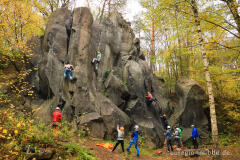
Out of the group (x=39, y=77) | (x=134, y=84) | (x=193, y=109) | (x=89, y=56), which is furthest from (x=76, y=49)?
(x=193, y=109)

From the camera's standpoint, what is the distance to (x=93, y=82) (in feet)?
47.2

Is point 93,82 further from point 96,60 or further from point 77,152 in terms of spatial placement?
point 77,152

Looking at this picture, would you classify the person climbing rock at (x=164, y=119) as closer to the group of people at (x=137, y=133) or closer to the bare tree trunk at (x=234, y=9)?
the group of people at (x=137, y=133)

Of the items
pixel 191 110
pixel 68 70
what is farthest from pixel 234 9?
pixel 191 110

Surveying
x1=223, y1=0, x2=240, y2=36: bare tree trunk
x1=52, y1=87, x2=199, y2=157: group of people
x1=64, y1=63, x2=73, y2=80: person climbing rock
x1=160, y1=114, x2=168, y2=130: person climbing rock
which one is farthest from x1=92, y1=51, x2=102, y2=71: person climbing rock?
x1=223, y1=0, x2=240, y2=36: bare tree trunk

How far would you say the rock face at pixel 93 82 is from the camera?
12.6m

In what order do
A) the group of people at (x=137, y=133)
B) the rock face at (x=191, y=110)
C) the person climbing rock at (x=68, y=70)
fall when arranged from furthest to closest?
the rock face at (x=191, y=110)
the person climbing rock at (x=68, y=70)
the group of people at (x=137, y=133)

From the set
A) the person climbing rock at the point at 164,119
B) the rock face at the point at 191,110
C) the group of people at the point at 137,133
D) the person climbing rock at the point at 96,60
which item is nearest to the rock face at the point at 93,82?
the rock face at the point at 191,110

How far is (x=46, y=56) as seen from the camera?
1454 cm

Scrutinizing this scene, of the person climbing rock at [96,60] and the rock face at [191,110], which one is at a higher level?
the person climbing rock at [96,60]

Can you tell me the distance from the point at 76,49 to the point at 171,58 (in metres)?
12.9

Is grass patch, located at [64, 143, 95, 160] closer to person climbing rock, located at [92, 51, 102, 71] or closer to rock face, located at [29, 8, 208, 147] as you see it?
rock face, located at [29, 8, 208, 147]

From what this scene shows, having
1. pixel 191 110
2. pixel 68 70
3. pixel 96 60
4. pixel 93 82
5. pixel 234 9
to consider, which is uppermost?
pixel 96 60

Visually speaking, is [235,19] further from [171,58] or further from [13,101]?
[13,101]
